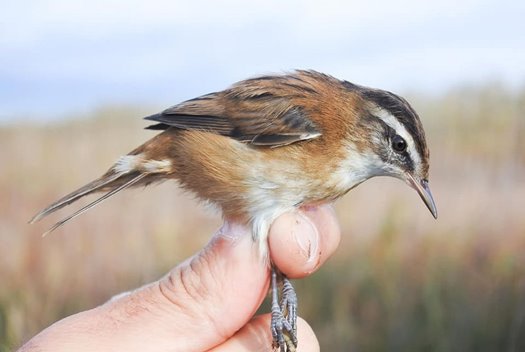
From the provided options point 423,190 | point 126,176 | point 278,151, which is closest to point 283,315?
point 278,151

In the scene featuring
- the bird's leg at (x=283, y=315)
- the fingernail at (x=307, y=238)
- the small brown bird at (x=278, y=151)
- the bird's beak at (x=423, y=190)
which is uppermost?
the small brown bird at (x=278, y=151)

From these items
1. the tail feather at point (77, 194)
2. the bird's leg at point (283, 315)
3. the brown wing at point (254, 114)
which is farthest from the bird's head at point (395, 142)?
the tail feather at point (77, 194)

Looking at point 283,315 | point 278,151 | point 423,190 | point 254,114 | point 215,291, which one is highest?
point 254,114

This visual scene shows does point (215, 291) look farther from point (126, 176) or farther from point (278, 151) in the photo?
point (126, 176)

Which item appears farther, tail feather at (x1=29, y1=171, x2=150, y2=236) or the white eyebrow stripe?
tail feather at (x1=29, y1=171, x2=150, y2=236)

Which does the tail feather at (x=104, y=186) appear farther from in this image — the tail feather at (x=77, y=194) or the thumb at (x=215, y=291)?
the thumb at (x=215, y=291)

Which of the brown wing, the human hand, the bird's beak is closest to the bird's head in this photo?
the bird's beak

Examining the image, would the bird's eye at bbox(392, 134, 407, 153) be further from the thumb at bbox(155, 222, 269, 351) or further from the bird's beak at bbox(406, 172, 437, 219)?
the thumb at bbox(155, 222, 269, 351)
